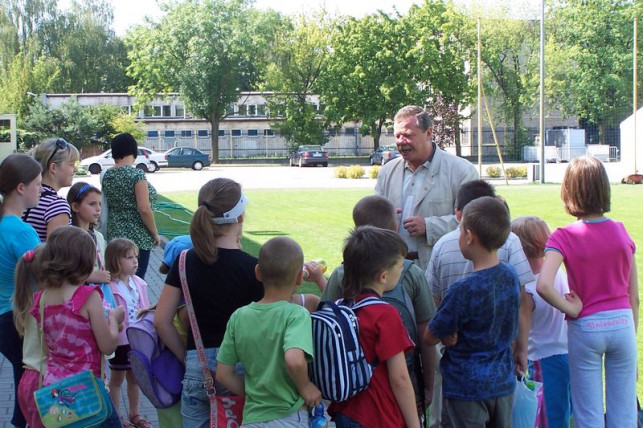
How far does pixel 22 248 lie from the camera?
4594mm

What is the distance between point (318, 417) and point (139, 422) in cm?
259

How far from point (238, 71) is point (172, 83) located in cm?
590

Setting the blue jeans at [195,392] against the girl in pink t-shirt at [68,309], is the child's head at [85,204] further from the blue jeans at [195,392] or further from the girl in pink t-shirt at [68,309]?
the blue jeans at [195,392]

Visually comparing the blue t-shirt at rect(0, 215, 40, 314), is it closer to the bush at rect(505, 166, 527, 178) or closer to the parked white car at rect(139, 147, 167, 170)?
the bush at rect(505, 166, 527, 178)

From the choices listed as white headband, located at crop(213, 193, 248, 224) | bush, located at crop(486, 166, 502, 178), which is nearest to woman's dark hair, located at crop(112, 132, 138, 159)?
white headband, located at crop(213, 193, 248, 224)

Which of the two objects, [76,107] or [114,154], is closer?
[114,154]

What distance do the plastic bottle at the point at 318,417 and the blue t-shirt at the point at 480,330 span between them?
0.66 meters

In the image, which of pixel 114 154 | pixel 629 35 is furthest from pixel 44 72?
pixel 114 154

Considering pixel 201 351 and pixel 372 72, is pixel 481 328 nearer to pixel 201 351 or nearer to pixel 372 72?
pixel 201 351

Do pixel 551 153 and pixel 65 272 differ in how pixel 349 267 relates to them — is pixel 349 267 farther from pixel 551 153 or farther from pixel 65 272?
pixel 551 153

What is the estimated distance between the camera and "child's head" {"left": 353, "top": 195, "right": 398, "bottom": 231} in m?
4.15

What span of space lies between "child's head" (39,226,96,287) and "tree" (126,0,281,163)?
2561 inches

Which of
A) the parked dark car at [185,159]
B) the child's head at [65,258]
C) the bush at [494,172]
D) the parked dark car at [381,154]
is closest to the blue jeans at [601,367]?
the child's head at [65,258]

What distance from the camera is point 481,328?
12.4ft
